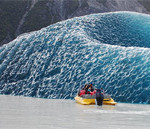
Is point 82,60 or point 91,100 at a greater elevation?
point 82,60

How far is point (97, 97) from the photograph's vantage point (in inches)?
867

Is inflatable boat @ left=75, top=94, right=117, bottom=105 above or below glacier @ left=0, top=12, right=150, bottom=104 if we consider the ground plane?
below

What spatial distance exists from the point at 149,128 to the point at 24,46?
3124cm

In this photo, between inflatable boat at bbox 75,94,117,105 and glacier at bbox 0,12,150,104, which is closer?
inflatable boat at bbox 75,94,117,105

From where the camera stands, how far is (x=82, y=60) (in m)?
33.8

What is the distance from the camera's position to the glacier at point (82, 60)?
29.4m

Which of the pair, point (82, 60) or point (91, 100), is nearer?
point (91, 100)

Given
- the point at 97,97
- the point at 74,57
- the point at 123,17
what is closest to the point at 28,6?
the point at 123,17

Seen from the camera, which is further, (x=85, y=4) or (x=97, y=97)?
(x=85, y=4)

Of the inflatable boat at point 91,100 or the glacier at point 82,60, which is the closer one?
the inflatable boat at point 91,100

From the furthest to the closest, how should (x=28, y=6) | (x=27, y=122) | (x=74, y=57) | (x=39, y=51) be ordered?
(x=28, y=6) → (x=39, y=51) → (x=74, y=57) → (x=27, y=122)

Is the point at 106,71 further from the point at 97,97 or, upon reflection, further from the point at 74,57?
the point at 97,97

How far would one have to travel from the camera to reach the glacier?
→ 96.3ft

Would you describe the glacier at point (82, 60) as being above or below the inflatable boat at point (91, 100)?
above
